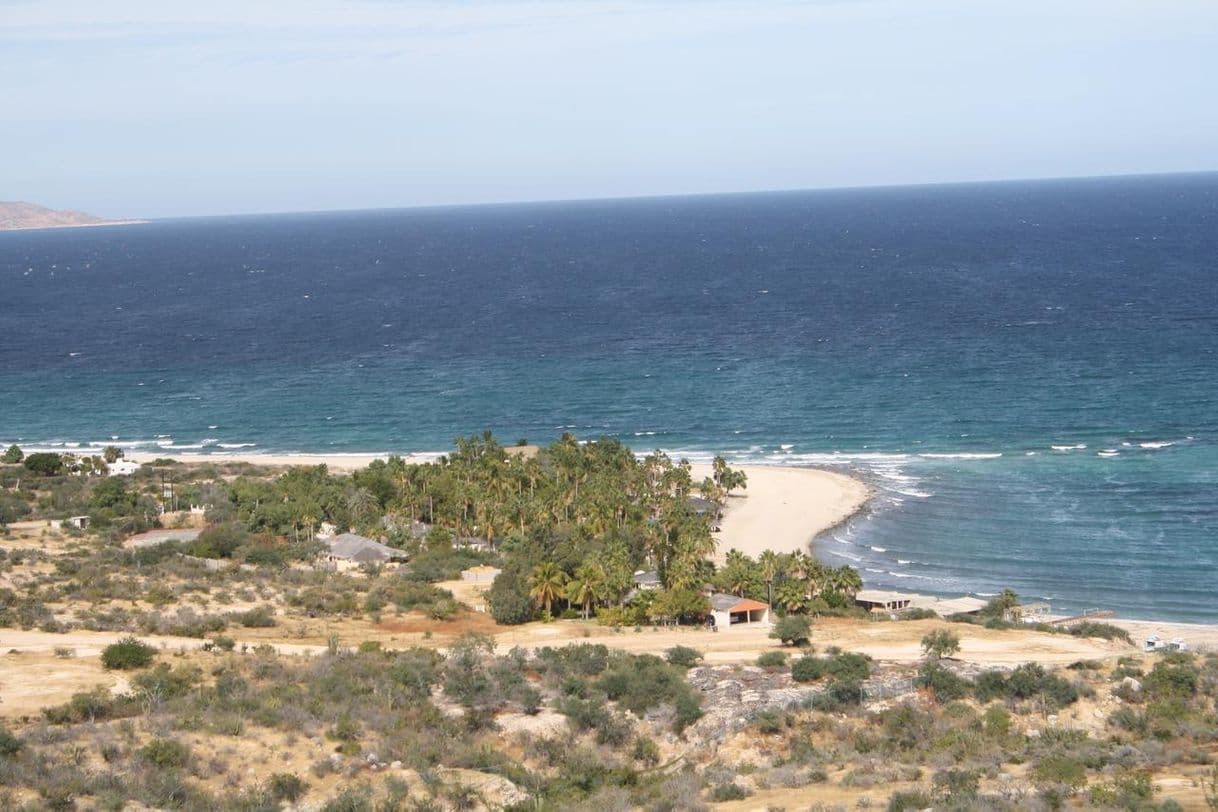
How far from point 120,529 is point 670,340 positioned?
75.0 metres

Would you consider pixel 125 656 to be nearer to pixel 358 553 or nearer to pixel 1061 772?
pixel 358 553

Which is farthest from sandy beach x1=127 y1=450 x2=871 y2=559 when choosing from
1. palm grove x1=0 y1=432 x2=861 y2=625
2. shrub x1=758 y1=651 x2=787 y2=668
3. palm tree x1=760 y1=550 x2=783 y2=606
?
shrub x1=758 y1=651 x2=787 y2=668

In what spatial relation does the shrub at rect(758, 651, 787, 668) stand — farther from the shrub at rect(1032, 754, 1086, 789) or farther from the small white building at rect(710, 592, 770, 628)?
the shrub at rect(1032, 754, 1086, 789)

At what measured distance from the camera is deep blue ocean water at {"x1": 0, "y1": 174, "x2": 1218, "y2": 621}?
64.5 metres

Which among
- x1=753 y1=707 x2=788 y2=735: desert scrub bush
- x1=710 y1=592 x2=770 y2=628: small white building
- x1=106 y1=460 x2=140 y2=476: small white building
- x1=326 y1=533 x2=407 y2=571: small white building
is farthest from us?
x1=106 y1=460 x2=140 y2=476: small white building

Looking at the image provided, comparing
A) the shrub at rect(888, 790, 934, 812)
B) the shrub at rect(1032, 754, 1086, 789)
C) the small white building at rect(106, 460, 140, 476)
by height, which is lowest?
the small white building at rect(106, 460, 140, 476)

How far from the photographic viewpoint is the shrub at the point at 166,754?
28266mm

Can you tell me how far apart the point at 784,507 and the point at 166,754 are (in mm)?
46562

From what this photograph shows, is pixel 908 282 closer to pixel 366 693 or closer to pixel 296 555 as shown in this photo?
pixel 296 555

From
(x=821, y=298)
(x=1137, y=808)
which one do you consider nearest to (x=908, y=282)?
(x=821, y=298)

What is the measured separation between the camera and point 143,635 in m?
40.5

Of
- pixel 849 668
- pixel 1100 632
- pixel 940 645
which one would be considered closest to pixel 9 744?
pixel 849 668

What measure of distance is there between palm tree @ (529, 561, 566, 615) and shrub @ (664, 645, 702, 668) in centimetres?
979

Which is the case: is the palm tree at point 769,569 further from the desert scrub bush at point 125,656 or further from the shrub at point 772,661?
the desert scrub bush at point 125,656
